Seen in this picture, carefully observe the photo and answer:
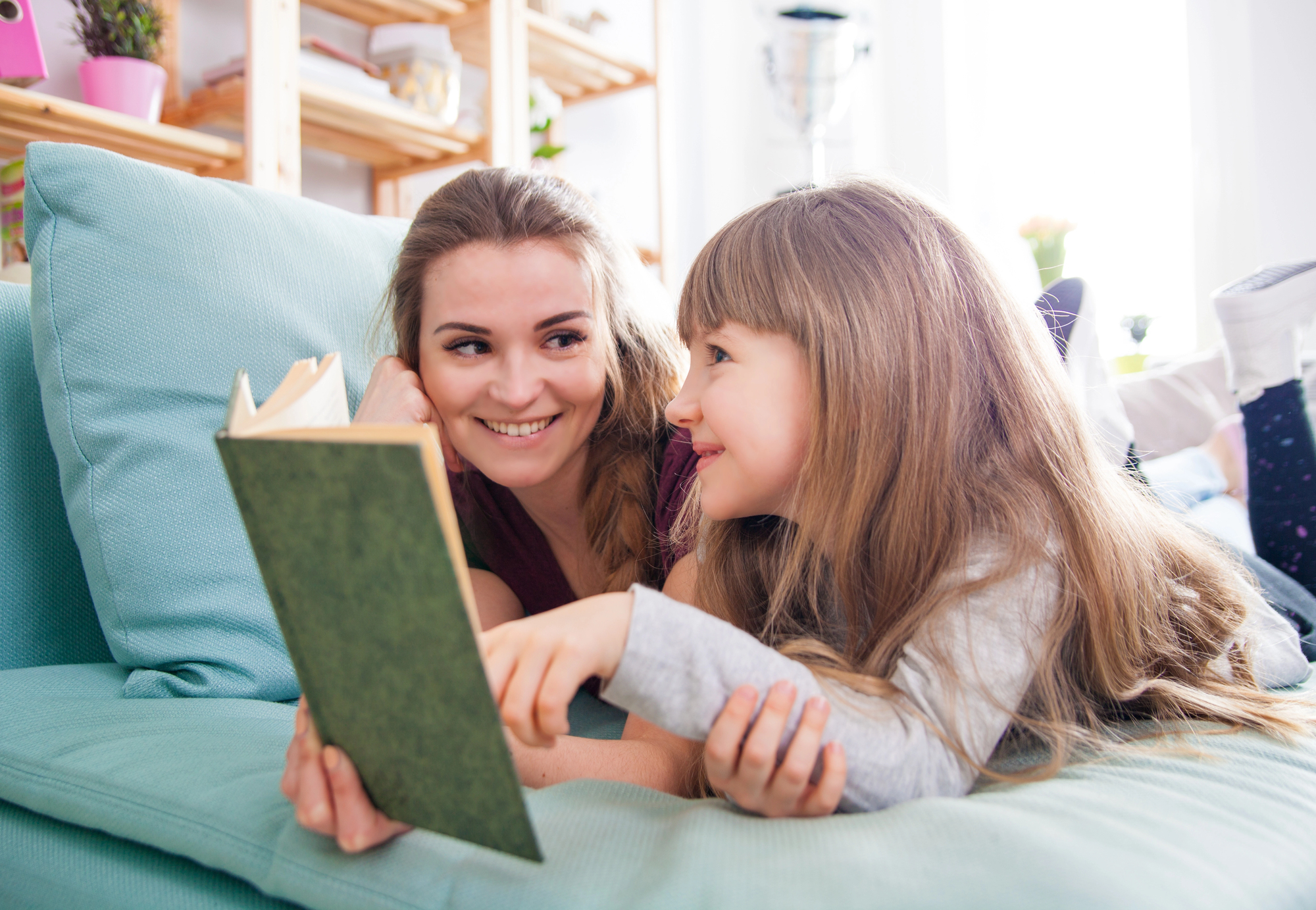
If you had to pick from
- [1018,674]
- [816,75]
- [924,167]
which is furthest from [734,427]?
[924,167]

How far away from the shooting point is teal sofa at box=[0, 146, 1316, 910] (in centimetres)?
45

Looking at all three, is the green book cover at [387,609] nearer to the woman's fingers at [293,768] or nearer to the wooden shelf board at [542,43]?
the woman's fingers at [293,768]

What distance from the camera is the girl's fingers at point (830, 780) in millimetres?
502

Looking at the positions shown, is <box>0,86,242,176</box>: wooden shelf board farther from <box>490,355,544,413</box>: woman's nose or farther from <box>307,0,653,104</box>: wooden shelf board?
<box>490,355,544,413</box>: woman's nose

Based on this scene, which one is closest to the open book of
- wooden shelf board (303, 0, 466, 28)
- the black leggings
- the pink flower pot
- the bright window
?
the black leggings

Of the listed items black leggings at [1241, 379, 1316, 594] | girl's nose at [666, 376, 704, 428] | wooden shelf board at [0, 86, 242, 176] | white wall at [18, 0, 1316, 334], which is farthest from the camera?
white wall at [18, 0, 1316, 334]

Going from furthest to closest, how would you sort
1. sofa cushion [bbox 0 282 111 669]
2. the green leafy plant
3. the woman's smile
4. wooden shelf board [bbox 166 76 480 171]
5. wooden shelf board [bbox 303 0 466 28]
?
wooden shelf board [bbox 303 0 466 28]
wooden shelf board [bbox 166 76 480 171]
the green leafy plant
the woman's smile
sofa cushion [bbox 0 282 111 669]

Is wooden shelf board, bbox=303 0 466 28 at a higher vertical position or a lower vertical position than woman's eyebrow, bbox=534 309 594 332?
higher

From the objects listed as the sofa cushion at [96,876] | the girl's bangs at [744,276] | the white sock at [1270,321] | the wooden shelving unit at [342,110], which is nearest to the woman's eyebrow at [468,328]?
the girl's bangs at [744,276]

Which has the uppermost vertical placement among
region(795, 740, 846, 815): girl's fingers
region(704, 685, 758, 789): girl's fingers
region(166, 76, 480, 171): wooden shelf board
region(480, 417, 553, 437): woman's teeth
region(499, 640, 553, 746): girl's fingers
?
region(166, 76, 480, 171): wooden shelf board

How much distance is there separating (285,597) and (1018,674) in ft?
1.40

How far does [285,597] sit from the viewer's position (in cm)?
43

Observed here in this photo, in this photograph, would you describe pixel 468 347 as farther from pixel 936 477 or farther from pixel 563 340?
pixel 936 477

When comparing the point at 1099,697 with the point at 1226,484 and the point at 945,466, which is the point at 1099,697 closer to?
the point at 945,466
